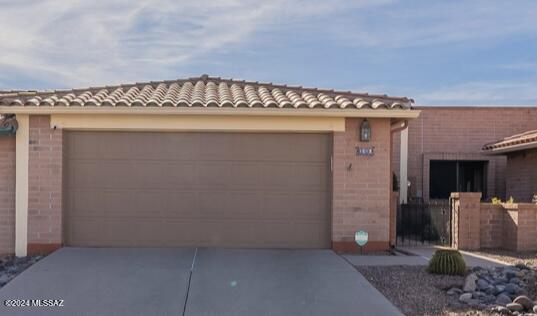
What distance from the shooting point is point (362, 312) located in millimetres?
6805

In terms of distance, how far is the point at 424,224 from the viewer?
12.6 metres

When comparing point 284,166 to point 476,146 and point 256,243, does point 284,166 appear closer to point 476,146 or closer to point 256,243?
point 256,243

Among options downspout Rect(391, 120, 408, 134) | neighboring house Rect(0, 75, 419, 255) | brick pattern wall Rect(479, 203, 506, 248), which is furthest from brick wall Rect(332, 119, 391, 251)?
brick pattern wall Rect(479, 203, 506, 248)

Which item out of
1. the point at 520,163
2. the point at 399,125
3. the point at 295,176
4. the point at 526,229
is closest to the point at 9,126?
the point at 295,176

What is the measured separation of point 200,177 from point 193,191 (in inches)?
11.8

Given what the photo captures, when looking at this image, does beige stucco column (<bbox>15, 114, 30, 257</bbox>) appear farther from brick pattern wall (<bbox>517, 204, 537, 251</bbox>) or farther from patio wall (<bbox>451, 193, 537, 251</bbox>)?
brick pattern wall (<bbox>517, 204, 537, 251</bbox>)

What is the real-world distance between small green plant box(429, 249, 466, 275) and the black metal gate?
3.33 metres

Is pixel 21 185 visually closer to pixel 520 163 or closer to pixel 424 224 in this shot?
pixel 424 224

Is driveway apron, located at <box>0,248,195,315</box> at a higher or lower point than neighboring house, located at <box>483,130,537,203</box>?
lower

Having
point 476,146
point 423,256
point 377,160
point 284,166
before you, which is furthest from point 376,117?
point 476,146

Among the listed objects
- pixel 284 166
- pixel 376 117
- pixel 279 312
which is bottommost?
pixel 279 312

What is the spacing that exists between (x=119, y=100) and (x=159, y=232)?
2629 millimetres

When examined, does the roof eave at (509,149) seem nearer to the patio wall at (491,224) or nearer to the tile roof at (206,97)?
the patio wall at (491,224)

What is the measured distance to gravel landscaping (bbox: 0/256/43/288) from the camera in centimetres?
875
